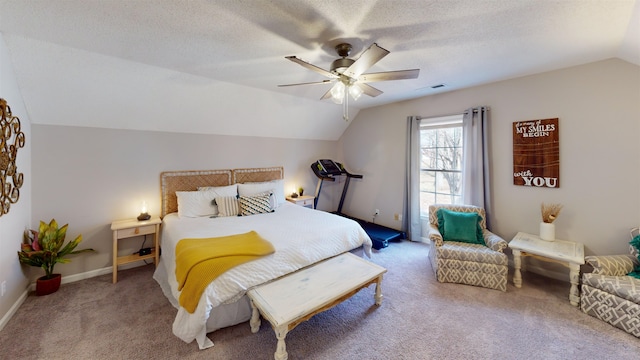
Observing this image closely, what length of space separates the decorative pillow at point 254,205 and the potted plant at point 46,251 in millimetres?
1852

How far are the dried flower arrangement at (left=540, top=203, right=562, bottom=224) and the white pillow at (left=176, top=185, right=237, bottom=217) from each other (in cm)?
418

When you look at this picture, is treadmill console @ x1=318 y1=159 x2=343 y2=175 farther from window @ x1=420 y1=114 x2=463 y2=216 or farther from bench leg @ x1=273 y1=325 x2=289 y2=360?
bench leg @ x1=273 y1=325 x2=289 y2=360

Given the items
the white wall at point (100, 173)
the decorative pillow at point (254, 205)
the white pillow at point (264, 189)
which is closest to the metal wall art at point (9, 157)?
the white wall at point (100, 173)

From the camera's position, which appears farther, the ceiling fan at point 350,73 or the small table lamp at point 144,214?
the small table lamp at point 144,214

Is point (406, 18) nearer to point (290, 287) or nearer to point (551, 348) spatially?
point (290, 287)

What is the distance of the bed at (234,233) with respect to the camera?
187 centimetres

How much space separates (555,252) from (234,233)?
343cm

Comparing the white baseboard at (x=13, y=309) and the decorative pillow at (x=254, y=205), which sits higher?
the decorative pillow at (x=254, y=205)

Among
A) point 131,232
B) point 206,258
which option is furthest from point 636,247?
point 131,232

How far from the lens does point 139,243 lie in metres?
3.24

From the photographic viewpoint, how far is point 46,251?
246cm

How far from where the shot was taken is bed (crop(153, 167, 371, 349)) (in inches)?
73.6

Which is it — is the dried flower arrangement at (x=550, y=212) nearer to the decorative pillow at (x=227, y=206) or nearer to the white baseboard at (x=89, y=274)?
the decorative pillow at (x=227, y=206)

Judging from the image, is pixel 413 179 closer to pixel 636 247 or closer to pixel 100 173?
pixel 636 247
